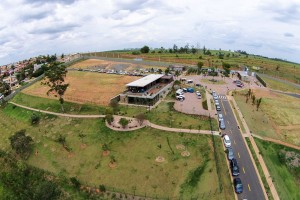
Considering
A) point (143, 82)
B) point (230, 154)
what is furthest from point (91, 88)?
point (230, 154)

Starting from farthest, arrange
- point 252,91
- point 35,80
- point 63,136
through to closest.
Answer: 1. point 35,80
2. point 252,91
3. point 63,136

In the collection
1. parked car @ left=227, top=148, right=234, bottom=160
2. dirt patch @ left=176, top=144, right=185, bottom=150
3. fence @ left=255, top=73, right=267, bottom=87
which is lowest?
dirt patch @ left=176, top=144, right=185, bottom=150

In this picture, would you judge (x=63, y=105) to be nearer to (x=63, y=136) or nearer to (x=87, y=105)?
(x=87, y=105)

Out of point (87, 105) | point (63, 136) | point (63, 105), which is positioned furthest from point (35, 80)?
point (63, 136)

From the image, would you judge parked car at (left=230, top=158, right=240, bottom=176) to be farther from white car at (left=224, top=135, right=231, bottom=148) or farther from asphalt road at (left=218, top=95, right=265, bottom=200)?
white car at (left=224, top=135, right=231, bottom=148)

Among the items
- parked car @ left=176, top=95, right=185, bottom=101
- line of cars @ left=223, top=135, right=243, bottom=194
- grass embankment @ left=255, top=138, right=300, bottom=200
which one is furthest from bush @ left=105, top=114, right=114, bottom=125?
grass embankment @ left=255, top=138, right=300, bottom=200
